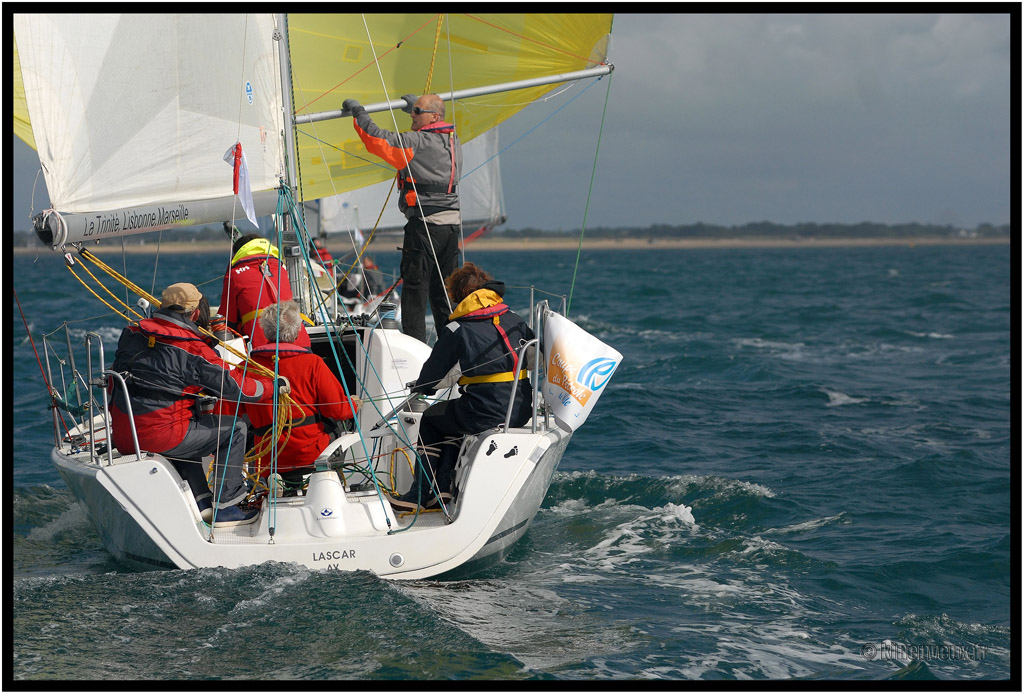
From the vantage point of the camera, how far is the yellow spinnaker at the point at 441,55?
7926 millimetres

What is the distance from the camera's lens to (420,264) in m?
6.84

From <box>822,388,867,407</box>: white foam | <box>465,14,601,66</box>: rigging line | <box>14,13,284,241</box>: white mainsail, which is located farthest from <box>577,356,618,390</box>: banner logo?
<box>822,388,867,407</box>: white foam

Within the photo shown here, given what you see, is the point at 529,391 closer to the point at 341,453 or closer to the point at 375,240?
the point at 341,453

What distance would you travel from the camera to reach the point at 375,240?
19672mm

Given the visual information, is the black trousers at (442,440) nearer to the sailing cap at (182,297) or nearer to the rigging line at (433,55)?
the sailing cap at (182,297)

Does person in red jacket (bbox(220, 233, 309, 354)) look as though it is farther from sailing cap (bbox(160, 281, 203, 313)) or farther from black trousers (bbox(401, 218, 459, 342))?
sailing cap (bbox(160, 281, 203, 313))

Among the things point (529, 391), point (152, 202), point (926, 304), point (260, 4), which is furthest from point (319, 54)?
point (926, 304)

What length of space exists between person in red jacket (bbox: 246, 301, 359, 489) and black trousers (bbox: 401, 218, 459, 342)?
1.49 m

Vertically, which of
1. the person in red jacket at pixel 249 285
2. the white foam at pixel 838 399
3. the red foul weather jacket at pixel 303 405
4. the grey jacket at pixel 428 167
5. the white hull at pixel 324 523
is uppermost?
the grey jacket at pixel 428 167

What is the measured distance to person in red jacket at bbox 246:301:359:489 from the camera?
5.27 m

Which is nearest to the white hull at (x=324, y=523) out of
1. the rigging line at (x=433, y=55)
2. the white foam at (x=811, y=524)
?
the white foam at (x=811, y=524)

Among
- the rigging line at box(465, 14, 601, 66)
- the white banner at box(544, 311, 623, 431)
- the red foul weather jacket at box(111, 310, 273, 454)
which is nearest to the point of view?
the red foul weather jacket at box(111, 310, 273, 454)

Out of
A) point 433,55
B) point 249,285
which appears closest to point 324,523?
point 249,285

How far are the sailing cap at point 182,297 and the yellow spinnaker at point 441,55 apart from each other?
2.89 meters
